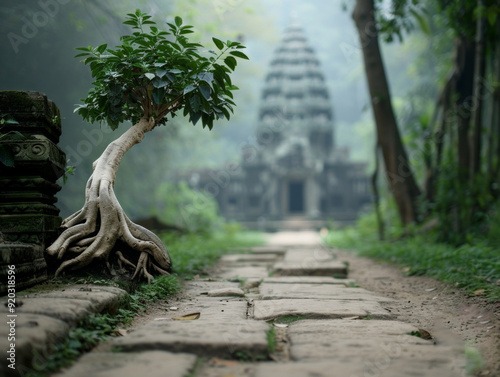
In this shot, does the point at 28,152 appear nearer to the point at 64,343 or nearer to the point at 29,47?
the point at 64,343

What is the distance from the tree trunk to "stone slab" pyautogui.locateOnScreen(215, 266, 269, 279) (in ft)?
4.18

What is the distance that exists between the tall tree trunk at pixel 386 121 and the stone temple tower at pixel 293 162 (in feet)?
50.7

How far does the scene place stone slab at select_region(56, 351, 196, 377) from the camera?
1.57 metres

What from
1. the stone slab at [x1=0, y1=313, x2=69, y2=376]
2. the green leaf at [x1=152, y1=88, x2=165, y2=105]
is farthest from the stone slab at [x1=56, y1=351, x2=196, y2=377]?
the green leaf at [x1=152, y1=88, x2=165, y2=105]

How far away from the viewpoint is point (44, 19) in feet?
22.9

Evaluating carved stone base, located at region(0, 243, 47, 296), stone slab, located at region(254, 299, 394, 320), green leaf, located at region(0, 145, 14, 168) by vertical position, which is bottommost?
stone slab, located at region(254, 299, 394, 320)

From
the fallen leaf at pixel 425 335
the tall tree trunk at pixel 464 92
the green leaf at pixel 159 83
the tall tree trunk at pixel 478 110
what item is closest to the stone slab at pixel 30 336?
the fallen leaf at pixel 425 335

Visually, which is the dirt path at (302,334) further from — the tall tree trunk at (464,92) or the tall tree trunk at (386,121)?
the tall tree trunk at (386,121)

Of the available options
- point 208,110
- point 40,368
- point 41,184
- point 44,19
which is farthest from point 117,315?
point 44,19

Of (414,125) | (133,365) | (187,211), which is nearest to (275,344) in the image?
(133,365)

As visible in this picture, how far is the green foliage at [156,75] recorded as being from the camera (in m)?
3.22

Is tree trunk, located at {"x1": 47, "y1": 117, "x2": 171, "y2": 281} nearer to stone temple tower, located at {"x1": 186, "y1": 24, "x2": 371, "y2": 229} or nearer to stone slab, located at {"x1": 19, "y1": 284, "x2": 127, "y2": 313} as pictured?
stone slab, located at {"x1": 19, "y1": 284, "x2": 127, "y2": 313}

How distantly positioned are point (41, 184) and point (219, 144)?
32.6 meters

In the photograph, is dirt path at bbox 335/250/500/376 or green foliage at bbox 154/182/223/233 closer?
dirt path at bbox 335/250/500/376
